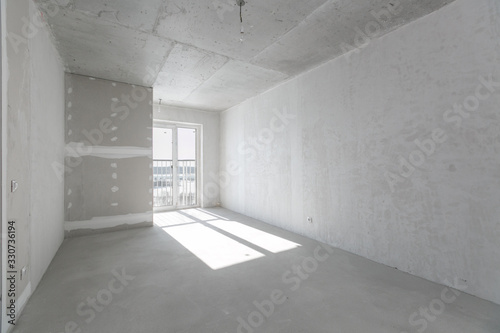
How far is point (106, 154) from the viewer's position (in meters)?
4.12

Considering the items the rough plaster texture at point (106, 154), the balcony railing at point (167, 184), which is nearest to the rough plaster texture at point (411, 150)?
the rough plaster texture at point (106, 154)

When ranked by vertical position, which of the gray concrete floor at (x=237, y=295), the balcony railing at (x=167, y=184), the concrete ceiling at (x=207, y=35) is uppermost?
the concrete ceiling at (x=207, y=35)

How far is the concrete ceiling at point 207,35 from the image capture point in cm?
228

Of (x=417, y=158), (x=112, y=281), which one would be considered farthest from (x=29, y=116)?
(x=417, y=158)

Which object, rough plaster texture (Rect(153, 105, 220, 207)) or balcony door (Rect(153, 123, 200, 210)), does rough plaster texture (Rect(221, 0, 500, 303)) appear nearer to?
rough plaster texture (Rect(153, 105, 220, 207))

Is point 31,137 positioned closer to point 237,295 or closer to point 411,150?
point 237,295

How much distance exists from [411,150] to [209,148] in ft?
16.1

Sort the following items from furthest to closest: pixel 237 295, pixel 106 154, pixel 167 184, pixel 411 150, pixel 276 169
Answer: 1. pixel 167 184
2. pixel 276 169
3. pixel 106 154
4. pixel 411 150
5. pixel 237 295

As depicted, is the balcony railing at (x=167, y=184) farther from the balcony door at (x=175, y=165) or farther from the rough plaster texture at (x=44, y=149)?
the rough plaster texture at (x=44, y=149)

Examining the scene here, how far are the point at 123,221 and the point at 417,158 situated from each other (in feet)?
15.0

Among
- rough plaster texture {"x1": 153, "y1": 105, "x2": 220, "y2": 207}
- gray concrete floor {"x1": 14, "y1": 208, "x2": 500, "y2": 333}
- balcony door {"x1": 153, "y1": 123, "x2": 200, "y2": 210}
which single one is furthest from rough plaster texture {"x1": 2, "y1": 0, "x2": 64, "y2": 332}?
rough plaster texture {"x1": 153, "y1": 105, "x2": 220, "y2": 207}

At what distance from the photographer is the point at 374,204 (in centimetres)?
285

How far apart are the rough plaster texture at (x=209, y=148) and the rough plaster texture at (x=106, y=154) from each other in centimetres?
178

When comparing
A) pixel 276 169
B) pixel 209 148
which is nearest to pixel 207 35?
pixel 276 169
